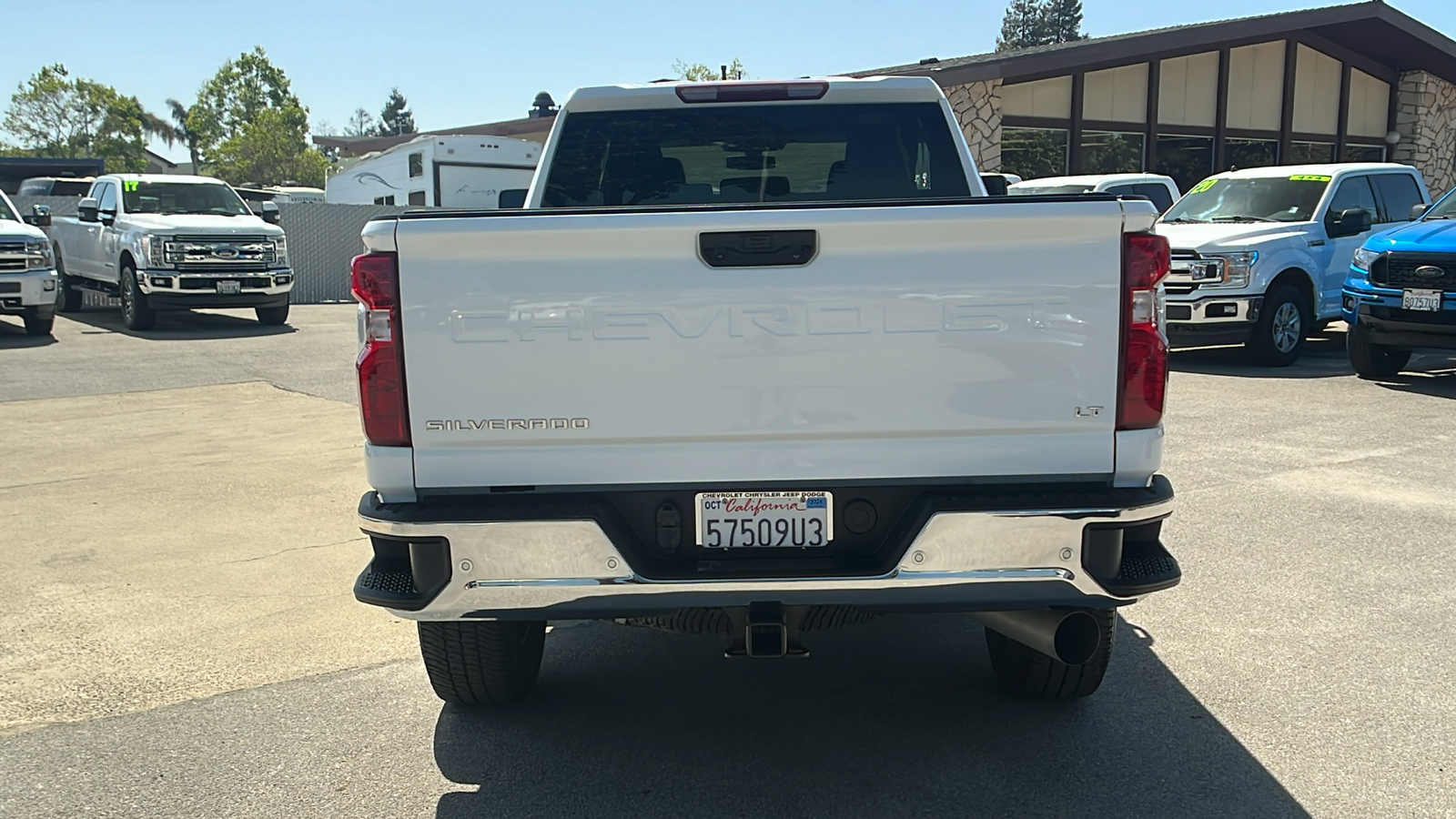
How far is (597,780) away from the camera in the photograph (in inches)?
141

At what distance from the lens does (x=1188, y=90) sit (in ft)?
82.7

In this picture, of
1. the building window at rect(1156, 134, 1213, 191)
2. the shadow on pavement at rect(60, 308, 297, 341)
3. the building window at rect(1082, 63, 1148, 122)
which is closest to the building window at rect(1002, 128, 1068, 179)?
the building window at rect(1082, 63, 1148, 122)

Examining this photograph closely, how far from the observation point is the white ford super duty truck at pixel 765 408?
3.17m

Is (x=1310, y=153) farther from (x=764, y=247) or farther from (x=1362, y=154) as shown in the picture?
(x=764, y=247)

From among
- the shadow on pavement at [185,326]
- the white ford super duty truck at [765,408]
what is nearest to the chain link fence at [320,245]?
the shadow on pavement at [185,326]

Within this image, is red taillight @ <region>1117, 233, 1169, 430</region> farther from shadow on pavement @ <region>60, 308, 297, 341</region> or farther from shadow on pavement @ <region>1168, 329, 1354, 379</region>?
shadow on pavement @ <region>60, 308, 297, 341</region>

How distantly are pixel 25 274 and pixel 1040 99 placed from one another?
16896 millimetres

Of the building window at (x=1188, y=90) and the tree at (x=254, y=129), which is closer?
the building window at (x=1188, y=90)

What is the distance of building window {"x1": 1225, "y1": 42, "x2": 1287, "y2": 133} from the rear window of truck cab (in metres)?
23.1

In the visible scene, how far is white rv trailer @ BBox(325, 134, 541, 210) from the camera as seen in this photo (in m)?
25.2

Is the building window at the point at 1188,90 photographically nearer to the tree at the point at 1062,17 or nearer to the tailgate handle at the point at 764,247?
the tailgate handle at the point at 764,247

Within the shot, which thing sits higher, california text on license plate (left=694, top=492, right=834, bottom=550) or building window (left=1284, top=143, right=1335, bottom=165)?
building window (left=1284, top=143, right=1335, bottom=165)

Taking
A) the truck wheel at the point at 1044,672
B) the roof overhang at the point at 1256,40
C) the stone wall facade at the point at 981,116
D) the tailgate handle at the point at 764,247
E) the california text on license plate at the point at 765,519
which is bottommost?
the truck wheel at the point at 1044,672

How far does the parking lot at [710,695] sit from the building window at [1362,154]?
23.4 metres
